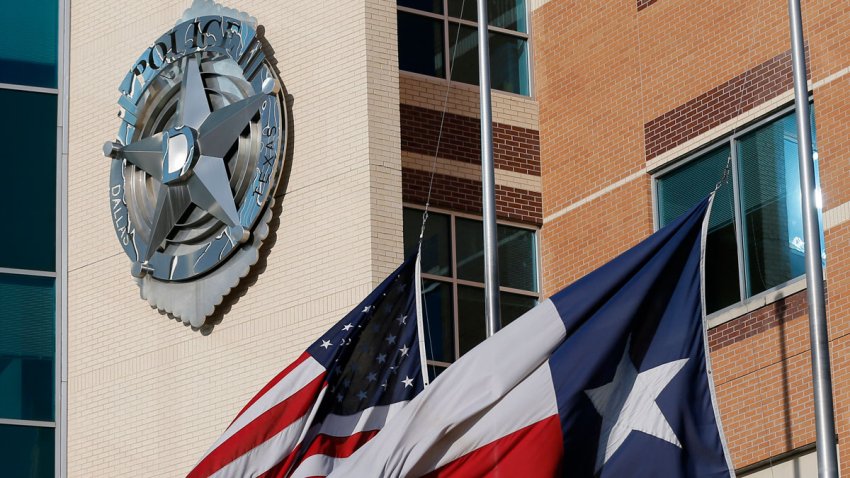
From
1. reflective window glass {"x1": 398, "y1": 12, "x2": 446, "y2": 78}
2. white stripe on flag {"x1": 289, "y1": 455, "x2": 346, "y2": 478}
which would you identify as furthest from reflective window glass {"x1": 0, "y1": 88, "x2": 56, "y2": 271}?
white stripe on flag {"x1": 289, "y1": 455, "x2": 346, "y2": 478}

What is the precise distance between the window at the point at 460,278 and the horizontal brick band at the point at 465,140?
2.60 ft

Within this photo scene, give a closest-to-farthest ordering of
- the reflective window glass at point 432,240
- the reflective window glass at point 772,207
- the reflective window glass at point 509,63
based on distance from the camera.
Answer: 1. the reflective window glass at point 772,207
2. the reflective window glass at point 432,240
3. the reflective window glass at point 509,63

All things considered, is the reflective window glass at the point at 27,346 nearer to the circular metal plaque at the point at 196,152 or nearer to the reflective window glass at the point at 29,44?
the circular metal plaque at the point at 196,152

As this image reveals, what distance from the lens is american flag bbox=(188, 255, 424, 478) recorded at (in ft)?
54.7

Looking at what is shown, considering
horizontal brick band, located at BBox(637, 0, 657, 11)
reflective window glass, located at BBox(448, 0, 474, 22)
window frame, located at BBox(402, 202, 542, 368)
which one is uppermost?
reflective window glass, located at BBox(448, 0, 474, 22)

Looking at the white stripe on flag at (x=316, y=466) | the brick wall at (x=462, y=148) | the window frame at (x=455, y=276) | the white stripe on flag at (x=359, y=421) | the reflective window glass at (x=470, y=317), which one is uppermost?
the brick wall at (x=462, y=148)

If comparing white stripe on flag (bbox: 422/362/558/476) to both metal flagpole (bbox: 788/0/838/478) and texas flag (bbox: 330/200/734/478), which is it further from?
metal flagpole (bbox: 788/0/838/478)

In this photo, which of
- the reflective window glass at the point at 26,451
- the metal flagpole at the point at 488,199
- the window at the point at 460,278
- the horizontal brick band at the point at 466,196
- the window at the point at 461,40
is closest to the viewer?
the metal flagpole at the point at 488,199

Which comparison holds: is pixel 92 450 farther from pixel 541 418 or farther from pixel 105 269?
pixel 541 418

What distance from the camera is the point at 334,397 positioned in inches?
669

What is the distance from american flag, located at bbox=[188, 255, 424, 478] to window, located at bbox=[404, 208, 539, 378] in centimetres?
472

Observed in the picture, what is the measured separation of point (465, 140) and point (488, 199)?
4.65 metres

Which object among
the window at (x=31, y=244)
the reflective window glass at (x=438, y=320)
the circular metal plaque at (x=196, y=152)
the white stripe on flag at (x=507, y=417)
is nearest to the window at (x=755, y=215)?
the reflective window glass at (x=438, y=320)

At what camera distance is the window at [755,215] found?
2008 cm
